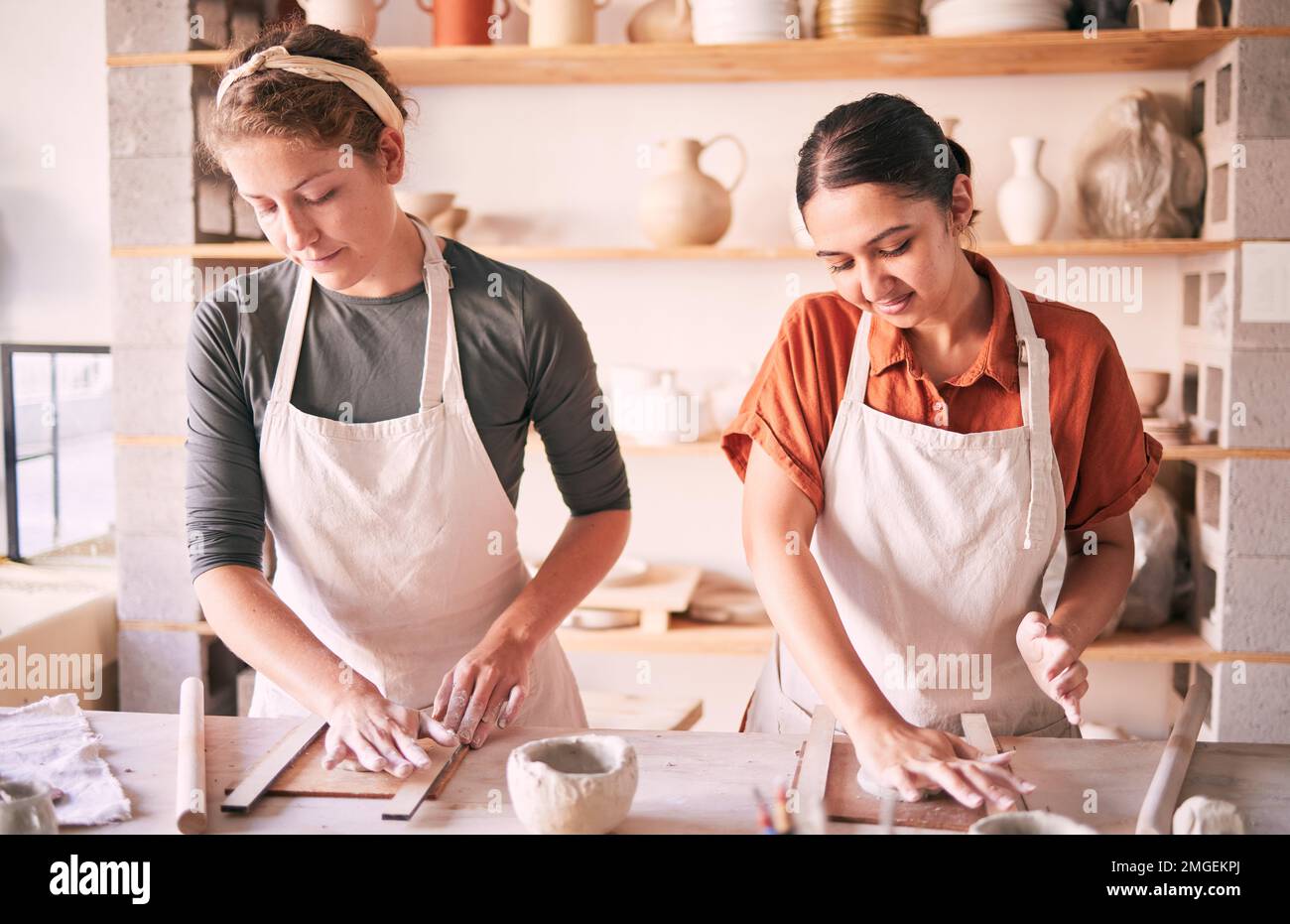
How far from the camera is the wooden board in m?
1.14

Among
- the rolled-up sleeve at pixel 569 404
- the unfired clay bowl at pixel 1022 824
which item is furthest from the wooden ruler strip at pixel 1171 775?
the rolled-up sleeve at pixel 569 404

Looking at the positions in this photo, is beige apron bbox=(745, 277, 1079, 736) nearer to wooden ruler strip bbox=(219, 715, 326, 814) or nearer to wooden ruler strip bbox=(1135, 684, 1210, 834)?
wooden ruler strip bbox=(1135, 684, 1210, 834)

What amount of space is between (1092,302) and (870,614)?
1.76 meters

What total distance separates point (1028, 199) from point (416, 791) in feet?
7.00

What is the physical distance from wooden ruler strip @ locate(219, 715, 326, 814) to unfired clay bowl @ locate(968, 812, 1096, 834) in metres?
0.68

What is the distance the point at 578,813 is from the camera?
1032mm

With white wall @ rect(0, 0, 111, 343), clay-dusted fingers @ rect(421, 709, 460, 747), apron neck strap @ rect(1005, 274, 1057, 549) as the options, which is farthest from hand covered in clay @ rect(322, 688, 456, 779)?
white wall @ rect(0, 0, 111, 343)

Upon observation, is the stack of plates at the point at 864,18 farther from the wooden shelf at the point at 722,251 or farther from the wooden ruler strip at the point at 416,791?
the wooden ruler strip at the point at 416,791

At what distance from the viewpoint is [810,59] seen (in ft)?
8.86

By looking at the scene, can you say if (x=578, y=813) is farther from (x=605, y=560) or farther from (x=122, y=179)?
(x=122, y=179)

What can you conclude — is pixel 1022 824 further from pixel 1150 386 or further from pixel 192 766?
pixel 1150 386

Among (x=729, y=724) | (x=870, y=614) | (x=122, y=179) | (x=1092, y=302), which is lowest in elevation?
(x=729, y=724)

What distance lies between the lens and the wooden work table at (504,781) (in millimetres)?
1100

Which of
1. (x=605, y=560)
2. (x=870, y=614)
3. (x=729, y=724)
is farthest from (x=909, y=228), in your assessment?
(x=729, y=724)
